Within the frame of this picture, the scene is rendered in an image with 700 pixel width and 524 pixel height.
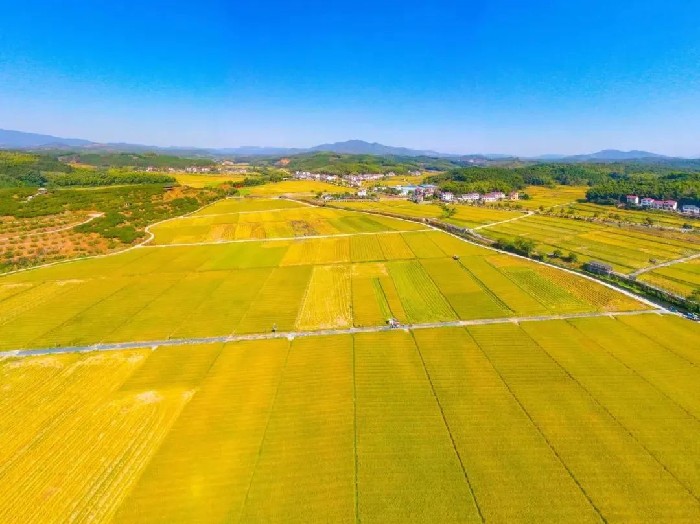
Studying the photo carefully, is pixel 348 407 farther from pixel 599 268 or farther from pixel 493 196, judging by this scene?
pixel 493 196

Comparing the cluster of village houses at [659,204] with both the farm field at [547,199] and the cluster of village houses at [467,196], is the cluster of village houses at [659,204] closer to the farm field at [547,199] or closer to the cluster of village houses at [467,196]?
the farm field at [547,199]

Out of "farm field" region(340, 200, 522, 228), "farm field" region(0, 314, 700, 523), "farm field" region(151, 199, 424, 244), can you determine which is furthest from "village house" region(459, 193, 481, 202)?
"farm field" region(0, 314, 700, 523)

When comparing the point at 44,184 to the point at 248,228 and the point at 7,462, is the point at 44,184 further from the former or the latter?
the point at 7,462

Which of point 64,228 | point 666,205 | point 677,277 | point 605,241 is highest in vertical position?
point 666,205

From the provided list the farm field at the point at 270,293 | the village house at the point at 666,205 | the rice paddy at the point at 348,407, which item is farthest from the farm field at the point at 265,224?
the village house at the point at 666,205

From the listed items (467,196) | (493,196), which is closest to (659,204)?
(493,196)

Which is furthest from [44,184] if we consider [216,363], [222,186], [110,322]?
[216,363]
